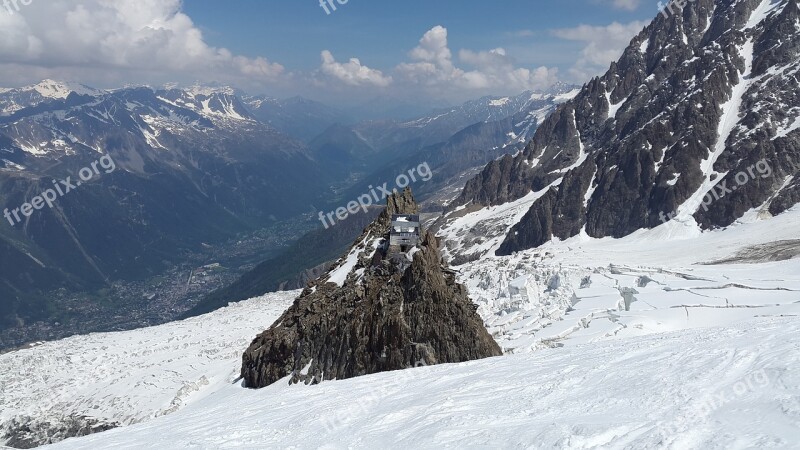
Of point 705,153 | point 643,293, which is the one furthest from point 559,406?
point 705,153

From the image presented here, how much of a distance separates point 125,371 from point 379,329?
44.7m

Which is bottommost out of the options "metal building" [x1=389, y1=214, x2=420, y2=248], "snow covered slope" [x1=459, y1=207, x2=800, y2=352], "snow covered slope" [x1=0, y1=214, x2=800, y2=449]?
"snow covered slope" [x1=459, y1=207, x2=800, y2=352]

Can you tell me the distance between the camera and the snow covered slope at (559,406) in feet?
56.1

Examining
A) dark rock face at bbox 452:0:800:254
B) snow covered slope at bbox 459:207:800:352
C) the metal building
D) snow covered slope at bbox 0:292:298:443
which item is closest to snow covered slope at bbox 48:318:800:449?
the metal building

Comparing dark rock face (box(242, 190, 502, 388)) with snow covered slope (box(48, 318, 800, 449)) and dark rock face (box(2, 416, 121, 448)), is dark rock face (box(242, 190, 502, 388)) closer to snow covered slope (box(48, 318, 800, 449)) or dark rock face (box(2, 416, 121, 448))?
snow covered slope (box(48, 318, 800, 449))

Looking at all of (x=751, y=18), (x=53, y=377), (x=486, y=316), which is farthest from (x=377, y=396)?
(x=751, y=18)

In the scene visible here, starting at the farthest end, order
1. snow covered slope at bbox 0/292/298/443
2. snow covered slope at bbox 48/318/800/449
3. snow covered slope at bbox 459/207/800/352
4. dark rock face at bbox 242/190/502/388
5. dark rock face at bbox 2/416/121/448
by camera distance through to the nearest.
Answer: snow covered slope at bbox 0/292/298/443 → dark rock face at bbox 2/416/121/448 → snow covered slope at bbox 459/207/800/352 → dark rock face at bbox 242/190/502/388 → snow covered slope at bbox 48/318/800/449

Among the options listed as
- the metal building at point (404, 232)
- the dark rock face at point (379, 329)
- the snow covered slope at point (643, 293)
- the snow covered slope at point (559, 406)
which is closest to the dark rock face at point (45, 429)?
the dark rock face at point (379, 329)

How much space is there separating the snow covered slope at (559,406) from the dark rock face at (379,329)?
10.3 metres

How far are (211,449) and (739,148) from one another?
158639 millimetres

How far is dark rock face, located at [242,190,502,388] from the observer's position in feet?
149

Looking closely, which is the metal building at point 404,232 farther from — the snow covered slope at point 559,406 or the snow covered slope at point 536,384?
the snow covered slope at point 559,406

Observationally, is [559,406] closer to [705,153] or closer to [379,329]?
[379,329]

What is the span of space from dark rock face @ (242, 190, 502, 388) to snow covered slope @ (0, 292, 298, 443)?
38.2 feet
